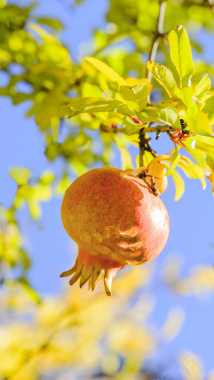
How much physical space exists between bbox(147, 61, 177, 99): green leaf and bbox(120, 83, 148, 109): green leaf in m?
0.03

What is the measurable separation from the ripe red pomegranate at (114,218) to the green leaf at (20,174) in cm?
83

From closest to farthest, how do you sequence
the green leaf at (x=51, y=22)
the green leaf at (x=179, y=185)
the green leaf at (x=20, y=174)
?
the green leaf at (x=179, y=185)
the green leaf at (x=20, y=174)
the green leaf at (x=51, y=22)

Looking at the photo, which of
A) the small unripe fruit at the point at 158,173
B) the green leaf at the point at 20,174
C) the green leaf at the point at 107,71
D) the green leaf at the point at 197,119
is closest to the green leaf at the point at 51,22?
the green leaf at the point at 20,174

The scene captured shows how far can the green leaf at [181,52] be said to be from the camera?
32.3 inches

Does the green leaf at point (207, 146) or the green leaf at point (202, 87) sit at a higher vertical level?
the green leaf at point (202, 87)

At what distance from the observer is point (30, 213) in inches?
75.4

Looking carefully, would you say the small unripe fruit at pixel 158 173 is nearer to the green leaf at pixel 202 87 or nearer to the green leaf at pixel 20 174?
the green leaf at pixel 202 87

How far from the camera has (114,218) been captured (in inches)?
32.0

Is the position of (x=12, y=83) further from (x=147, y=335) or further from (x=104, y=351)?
(x=147, y=335)

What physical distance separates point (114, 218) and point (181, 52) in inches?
14.5

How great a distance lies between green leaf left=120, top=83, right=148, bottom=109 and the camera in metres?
0.81

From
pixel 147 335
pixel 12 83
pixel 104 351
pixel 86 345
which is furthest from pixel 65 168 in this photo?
pixel 147 335

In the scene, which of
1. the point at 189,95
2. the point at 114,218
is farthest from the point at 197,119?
the point at 114,218

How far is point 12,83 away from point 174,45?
3.79 ft
